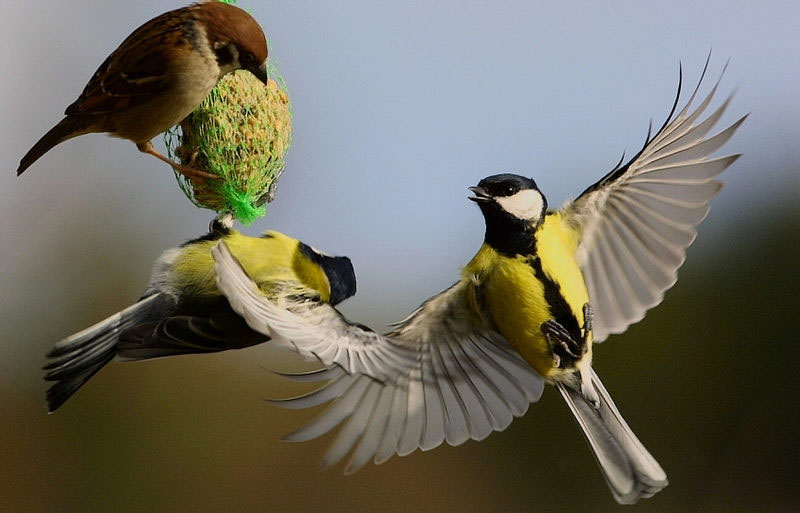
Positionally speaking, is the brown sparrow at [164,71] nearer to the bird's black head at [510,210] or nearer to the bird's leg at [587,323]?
the bird's black head at [510,210]

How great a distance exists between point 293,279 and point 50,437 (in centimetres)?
357

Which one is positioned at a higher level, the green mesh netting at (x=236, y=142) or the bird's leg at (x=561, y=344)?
the green mesh netting at (x=236, y=142)

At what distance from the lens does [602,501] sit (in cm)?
620

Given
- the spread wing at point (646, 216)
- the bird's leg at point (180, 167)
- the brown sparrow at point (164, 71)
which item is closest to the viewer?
the brown sparrow at point (164, 71)

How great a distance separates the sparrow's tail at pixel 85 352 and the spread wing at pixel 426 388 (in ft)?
1.01

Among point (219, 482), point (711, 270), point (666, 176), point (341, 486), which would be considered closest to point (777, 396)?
point (711, 270)

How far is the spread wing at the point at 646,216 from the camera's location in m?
2.06

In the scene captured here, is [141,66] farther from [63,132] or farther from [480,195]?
[480,195]

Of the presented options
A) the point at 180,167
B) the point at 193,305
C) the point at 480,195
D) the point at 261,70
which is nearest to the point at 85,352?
the point at 193,305

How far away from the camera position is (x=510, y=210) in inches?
76.9

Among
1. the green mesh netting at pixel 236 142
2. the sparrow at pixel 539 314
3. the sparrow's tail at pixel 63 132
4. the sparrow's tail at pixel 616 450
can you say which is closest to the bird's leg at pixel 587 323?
the sparrow at pixel 539 314

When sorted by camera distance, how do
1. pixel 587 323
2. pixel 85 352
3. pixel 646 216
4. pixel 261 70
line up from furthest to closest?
pixel 646 216
pixel 587 323
pixel 85 352
pixel 261 70

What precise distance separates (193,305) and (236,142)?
13.4 inches

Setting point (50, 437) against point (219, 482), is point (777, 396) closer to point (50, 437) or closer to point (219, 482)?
point (219, 482)
